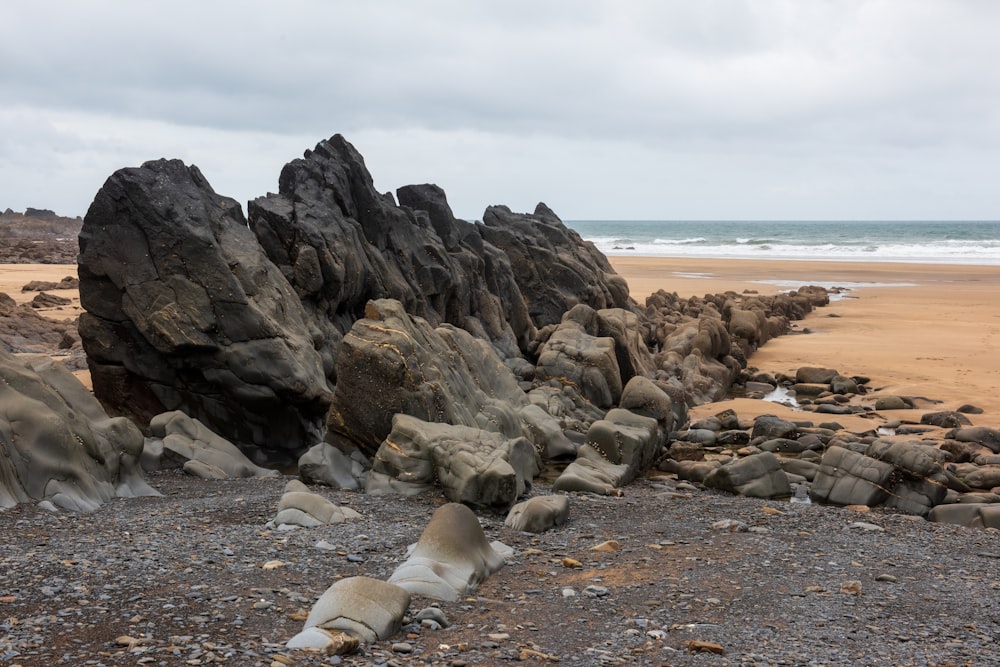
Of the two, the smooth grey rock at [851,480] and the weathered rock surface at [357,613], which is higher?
the weathered rock surface at [357,613]

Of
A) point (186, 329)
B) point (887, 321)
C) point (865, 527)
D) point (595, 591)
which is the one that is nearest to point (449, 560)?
point (595, 591)

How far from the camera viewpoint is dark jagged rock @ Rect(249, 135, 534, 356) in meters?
18.3

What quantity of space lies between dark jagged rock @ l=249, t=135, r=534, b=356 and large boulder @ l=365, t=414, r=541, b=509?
568cm

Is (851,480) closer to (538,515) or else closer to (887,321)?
(538,515)

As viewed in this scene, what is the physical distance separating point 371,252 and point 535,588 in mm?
13156

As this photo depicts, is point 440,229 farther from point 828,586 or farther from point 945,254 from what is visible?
point 945,254

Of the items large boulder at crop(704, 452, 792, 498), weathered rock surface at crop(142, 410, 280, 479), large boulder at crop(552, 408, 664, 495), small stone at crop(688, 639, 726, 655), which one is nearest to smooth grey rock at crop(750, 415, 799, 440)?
large boulder at crop(552, 408, 664, 495)

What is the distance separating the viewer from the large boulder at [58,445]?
10312 mm

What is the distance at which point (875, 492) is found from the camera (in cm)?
1305

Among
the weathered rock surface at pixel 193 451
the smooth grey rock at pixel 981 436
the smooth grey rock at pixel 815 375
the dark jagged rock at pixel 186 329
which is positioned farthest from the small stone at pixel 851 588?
the smooth grey rock at pixel 815 375

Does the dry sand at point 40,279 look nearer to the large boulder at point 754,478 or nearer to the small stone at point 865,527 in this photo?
the large boulder at point 754,478

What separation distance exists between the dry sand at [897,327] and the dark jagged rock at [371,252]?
7083 mm

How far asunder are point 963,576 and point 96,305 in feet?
41.6

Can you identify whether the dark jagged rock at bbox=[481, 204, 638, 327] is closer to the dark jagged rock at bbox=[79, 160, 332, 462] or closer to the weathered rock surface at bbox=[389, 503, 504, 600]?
the dark jagged rock at bbox=[79, 160, 332, 462]
